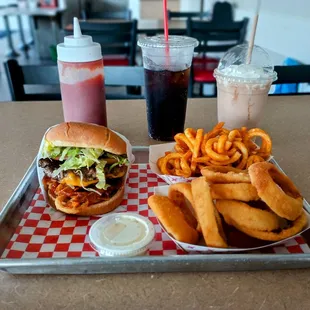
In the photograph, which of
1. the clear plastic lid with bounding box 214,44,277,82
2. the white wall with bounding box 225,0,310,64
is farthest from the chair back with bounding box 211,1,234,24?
the clear plastic lid with bounding box 214,44,277,82

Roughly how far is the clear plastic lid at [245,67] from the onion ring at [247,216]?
60cm

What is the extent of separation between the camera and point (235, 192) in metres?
0.78

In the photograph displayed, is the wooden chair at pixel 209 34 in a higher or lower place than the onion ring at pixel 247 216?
lower

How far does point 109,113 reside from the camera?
170 cm

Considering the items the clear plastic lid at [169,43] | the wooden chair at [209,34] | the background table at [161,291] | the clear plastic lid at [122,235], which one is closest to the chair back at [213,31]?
the wooden chair at [209,34]

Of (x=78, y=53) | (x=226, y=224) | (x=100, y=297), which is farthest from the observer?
(x=78, y=53)

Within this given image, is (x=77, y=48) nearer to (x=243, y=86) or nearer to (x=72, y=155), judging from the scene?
(x=72, y=155)

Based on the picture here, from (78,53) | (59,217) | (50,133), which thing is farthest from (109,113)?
(59,217)

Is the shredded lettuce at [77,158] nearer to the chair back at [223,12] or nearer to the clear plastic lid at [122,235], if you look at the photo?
the clear plastic lid at [122,235]

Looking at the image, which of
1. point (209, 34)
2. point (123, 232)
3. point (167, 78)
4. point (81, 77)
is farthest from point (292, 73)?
point (209, 34)

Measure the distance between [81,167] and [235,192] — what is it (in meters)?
0.46

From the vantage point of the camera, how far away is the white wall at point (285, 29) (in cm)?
301

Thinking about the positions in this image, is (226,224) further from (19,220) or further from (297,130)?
(297,130)

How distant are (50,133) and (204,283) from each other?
0.61 m
